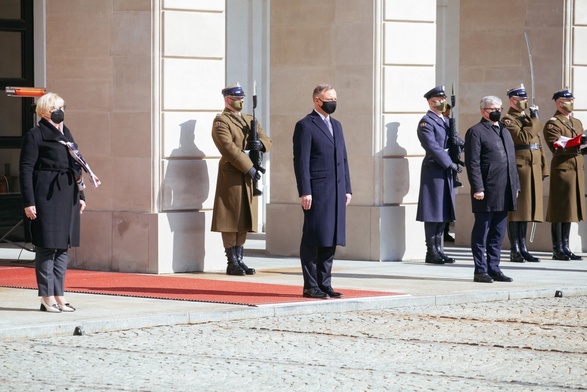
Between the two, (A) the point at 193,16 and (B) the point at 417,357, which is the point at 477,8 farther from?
(B) the point at 417,357

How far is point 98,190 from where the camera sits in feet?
51.9

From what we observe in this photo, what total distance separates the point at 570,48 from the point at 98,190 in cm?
711

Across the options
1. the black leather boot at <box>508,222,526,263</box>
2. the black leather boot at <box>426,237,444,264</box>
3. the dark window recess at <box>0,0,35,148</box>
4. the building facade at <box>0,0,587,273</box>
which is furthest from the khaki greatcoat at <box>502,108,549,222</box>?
the dark window recess at <box>0,0,35,148</box>

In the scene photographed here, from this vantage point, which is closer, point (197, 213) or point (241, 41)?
point (197, 213)

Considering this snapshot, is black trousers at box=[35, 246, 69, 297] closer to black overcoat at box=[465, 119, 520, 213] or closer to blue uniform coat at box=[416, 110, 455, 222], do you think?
black overcoat at box=[465, 119, 520, 213]

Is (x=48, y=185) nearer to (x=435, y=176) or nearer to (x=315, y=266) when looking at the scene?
(x=315, y=266)

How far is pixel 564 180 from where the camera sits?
17.9 m

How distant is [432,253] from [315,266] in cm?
458

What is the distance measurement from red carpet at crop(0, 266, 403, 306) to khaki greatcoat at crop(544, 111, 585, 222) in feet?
17.4

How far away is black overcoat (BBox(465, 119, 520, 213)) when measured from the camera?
14.3 metres

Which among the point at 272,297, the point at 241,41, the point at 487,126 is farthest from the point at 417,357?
the point at 241,41

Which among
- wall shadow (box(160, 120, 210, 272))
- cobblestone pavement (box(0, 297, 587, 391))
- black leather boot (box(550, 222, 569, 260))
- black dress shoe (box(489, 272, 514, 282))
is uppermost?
wall shadow (box(160, 120, 210, 272))

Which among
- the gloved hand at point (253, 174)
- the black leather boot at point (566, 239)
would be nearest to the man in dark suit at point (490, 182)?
the gloved hand at point (253, 174)

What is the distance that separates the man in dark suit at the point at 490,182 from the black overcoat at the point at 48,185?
449cm
